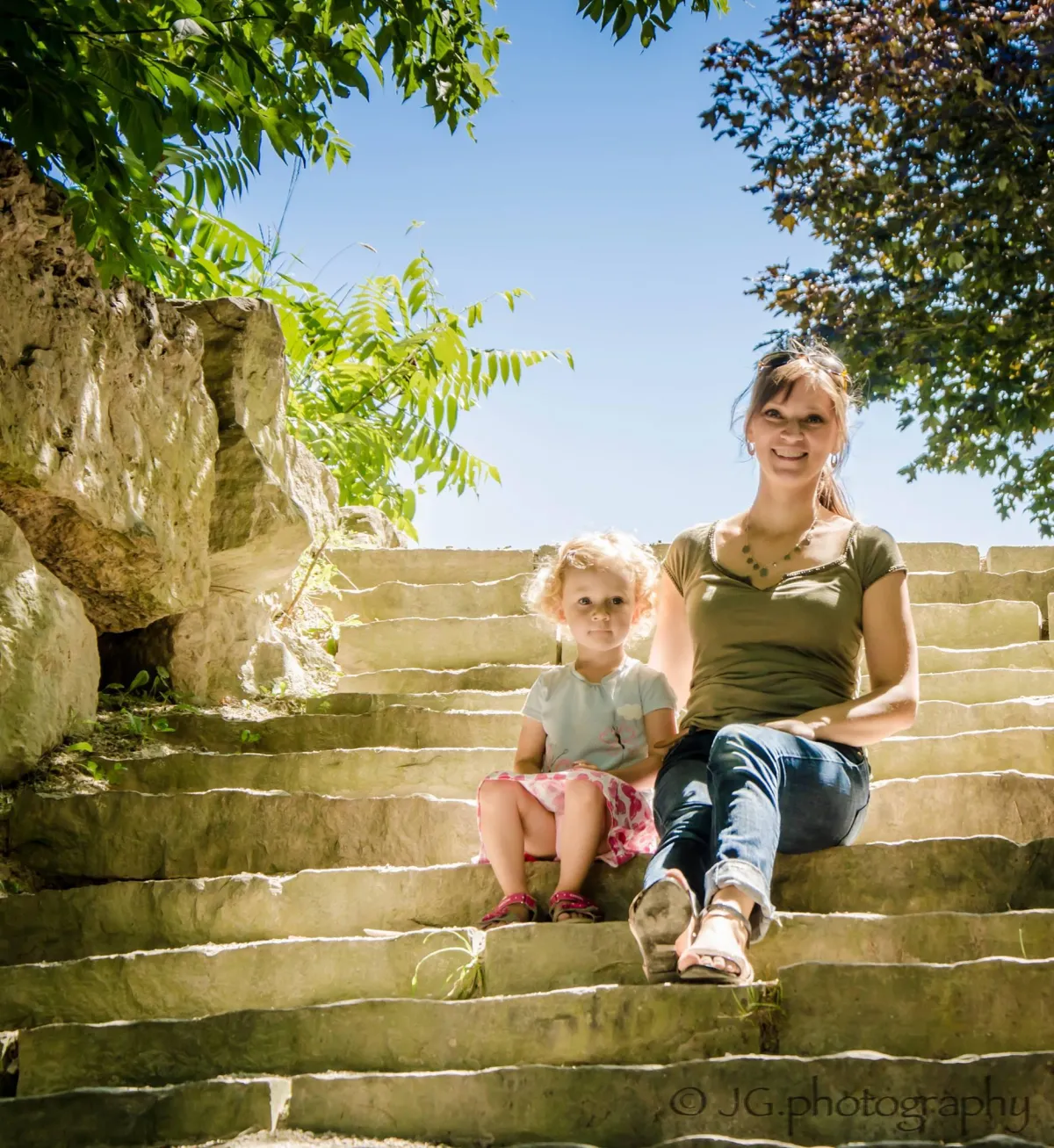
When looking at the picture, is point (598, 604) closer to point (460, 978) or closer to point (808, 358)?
point (808, 358)

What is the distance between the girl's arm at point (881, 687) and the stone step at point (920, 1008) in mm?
540

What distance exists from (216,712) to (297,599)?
3.59ft

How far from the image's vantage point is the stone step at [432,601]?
556 cm

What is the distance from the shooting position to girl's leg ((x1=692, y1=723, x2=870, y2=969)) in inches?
89.9

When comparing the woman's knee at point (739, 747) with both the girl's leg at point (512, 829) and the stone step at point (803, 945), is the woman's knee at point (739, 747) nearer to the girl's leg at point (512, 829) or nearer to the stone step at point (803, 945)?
the stone step at point (803, 945)

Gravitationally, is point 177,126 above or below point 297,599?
above

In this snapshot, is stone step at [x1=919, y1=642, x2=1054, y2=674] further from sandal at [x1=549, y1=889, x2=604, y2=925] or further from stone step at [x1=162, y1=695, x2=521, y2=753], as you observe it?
sandal at [x1=549, y1=889, x2=604, y2=925]

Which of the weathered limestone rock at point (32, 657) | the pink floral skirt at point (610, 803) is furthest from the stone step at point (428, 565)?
the pink floral skirt at point (610, 803)

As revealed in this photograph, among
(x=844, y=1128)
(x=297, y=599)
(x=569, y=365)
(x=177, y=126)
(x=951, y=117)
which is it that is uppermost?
(x=951, y=117)

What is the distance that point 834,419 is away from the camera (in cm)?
302

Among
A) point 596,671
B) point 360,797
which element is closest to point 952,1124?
point 596,671

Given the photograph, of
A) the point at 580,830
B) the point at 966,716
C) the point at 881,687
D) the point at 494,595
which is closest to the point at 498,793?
the point at 580,830

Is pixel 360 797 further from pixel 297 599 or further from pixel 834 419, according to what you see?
pixel 297 599

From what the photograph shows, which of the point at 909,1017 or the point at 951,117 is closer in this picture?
the point at 909,1017
